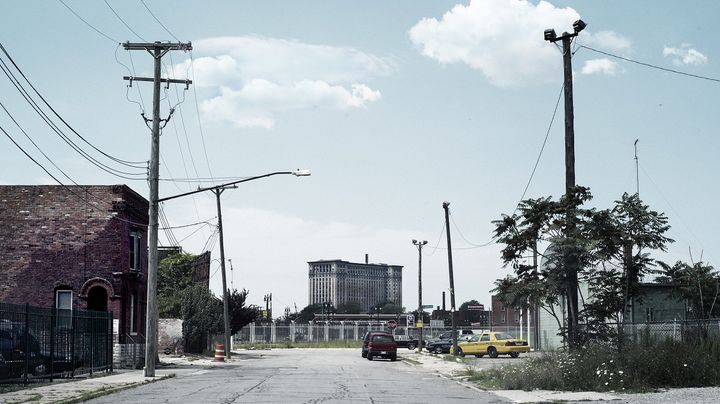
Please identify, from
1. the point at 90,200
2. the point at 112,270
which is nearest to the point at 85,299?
the point at 112,270

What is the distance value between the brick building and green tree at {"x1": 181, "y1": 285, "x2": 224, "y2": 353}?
48.7 ft

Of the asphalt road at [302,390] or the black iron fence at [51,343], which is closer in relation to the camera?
the asphalt road at [302,390]

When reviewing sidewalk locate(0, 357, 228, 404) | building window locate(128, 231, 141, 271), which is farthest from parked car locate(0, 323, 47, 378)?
building window locate(128, 231, 141, 271)

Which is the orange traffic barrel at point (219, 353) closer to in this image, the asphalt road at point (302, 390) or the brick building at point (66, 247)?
the brick building at point (66, 247)

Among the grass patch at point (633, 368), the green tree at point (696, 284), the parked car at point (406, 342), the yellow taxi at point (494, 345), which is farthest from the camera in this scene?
the parked car at point (406, 342)

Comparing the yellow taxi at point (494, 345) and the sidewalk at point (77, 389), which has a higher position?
the sidewalk at point (77, 389)

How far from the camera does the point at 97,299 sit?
4072 cm

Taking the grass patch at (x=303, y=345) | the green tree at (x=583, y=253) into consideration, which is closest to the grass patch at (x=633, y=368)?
the green tree at (x=583, y=253)

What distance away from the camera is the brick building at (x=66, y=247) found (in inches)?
1518

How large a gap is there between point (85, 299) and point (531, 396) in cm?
2373

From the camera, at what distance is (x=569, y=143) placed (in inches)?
982

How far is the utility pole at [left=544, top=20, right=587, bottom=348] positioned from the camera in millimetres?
24109

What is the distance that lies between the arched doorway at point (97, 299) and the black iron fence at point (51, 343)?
16.8ft

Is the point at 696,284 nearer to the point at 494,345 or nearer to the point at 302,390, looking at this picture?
the point at 302,390
